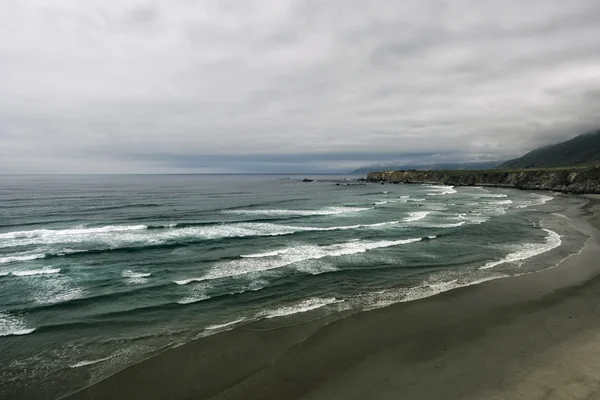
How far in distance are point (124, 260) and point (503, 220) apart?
44246 millimetres

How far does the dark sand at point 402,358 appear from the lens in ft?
32.7

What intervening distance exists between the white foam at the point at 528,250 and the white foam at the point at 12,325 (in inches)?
1054

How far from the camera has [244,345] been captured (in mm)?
12727

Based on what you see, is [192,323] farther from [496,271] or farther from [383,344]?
[496,271]

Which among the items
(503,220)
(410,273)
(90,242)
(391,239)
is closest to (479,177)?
(503,220)

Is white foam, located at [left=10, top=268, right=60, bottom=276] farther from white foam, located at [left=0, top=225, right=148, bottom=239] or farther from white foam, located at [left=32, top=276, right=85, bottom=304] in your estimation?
white foam, located at [left=0, top=225, right=148, bottom=239]

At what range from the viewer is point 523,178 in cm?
11188

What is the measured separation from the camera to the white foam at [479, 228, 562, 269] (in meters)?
23.7

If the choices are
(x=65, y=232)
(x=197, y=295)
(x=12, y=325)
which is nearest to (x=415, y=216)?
(x=197, y=295)

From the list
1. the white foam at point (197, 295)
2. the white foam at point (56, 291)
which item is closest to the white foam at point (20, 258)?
the white foam at point (56, 291)

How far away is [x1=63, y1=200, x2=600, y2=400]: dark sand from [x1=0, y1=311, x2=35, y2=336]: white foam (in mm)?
6849

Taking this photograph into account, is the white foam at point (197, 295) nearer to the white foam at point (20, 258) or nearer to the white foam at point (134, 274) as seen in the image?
the white foam at point (134, 274)

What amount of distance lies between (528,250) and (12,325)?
34808 millimetres

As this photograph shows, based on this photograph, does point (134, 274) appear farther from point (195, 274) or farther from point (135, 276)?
point (195, 274)
